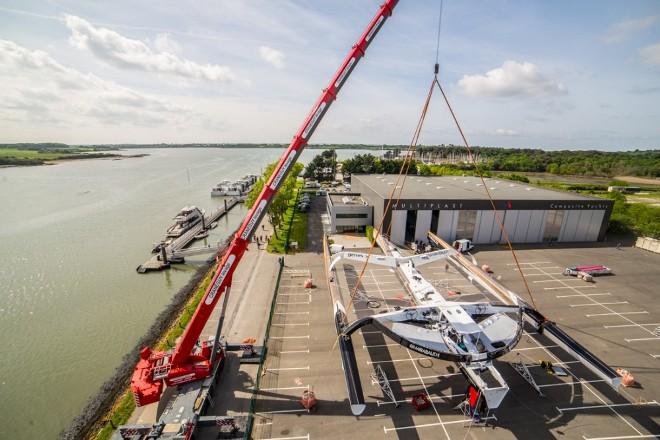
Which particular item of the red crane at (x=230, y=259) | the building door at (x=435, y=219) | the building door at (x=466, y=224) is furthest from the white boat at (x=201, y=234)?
the building door at (x=466, y=224)

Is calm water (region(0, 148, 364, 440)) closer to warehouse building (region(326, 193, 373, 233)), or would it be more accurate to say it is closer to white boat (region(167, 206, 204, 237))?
white boat (region(167, 206, 204, 237))

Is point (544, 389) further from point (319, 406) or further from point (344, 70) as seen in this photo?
point (344, 70)

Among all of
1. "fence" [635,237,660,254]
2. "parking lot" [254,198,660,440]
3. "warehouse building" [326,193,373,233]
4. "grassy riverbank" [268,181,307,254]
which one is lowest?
"parking lot" [254,198,660,440]

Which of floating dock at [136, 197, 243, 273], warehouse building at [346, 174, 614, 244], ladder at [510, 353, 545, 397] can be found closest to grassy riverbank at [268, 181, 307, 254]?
floating dock at [136, 197, 243, 273]

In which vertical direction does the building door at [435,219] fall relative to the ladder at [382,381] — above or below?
above

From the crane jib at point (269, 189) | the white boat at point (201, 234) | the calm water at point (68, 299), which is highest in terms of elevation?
the crane jib at point (269, 189)

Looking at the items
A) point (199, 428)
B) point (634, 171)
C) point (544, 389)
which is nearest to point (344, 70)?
point (199, 428)

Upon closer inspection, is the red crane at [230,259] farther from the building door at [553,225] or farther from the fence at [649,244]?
the fence at [649,244]
